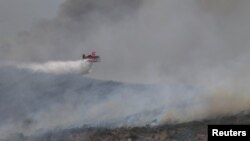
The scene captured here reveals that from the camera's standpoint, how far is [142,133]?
7444cm

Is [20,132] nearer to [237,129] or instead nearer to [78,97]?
[78,97]

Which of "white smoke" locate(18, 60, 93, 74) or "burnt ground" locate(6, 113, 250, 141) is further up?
"white smoke" locate(18, 60, 93, 74)

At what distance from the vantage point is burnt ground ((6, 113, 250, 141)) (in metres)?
73.5

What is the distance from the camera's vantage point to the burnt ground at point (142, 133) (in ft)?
241

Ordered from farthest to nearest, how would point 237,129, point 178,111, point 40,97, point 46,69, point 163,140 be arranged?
point 46,69 < point 40,97 < point 178,111 < point 163,140 < point 237,129

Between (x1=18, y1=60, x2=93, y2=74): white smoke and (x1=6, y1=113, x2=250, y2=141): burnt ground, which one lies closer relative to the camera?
(x1=6, y1=113, x2=250, y2=141): burnt ground

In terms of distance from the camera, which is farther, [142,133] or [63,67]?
[63,67]

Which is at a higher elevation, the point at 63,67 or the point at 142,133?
the point at 63,67

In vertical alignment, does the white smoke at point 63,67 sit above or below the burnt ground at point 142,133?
above

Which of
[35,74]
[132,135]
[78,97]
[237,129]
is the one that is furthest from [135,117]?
[237,129]

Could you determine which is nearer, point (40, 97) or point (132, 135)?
point (132, 135)

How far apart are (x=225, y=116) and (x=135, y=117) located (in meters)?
12.8

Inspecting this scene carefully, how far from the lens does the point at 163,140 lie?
241 feet

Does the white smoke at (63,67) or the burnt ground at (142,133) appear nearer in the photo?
the burnt ground at (142,133)
